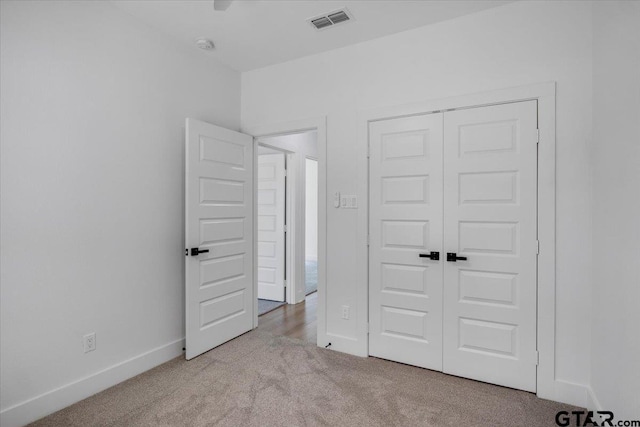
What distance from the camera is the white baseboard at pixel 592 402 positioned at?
1953 mm

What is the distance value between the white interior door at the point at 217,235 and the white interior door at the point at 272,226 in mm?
1121

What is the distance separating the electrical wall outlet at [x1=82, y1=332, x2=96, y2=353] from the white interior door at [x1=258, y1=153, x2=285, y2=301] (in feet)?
8.45

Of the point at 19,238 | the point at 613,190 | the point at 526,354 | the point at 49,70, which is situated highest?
the point at 49,70

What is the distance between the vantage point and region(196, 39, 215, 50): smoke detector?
2886mm

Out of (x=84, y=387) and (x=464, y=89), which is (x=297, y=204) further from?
(x=84, y=387)

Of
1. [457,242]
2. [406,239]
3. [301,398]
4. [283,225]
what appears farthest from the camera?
[283,225]

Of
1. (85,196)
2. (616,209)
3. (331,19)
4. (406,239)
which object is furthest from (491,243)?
(85,196)

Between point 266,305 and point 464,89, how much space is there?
357cm

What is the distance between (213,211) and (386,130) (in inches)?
69.0

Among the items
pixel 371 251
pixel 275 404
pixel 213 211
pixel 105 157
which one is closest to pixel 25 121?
pixel 105 157

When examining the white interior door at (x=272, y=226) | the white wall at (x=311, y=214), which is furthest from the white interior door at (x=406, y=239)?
the white wall at (x=311, y=214)

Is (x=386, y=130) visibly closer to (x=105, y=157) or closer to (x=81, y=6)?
(x=105, y=157)

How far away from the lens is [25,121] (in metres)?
1.96

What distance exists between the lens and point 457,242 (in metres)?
2.52
